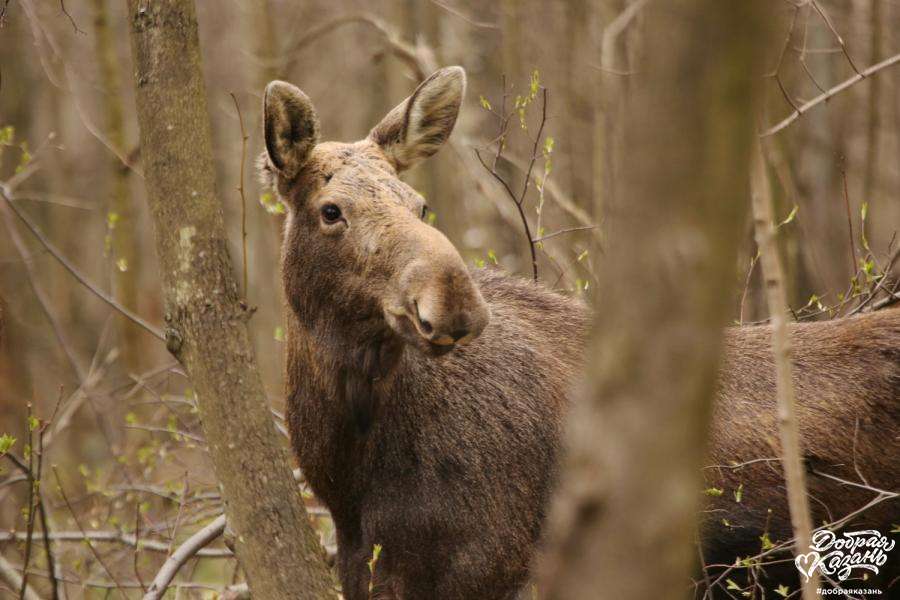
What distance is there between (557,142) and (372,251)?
9679 mm

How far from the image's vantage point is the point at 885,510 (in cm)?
551

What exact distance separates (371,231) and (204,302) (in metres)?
0.87

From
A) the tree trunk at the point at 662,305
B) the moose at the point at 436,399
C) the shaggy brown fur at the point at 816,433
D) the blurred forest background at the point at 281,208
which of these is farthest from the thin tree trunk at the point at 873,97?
the tree trunk at the point at 662,305

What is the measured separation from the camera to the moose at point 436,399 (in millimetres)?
4949

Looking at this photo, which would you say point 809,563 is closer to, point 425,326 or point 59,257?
point 425,326

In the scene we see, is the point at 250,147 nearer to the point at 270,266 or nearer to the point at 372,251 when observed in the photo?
the point at 270,266

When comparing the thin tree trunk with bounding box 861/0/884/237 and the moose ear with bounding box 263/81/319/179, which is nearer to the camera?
the moose ear with bounding box 263/81/319/179

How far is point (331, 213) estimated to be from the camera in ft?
16.6

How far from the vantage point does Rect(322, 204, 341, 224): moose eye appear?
16.6 feet

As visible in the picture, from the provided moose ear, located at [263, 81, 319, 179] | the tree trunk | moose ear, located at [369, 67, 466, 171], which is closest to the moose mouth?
moose ear, located at [263, 81, 319, 179]

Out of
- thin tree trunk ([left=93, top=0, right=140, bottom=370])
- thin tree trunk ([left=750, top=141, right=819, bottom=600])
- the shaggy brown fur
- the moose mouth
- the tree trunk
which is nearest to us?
the tree trunk

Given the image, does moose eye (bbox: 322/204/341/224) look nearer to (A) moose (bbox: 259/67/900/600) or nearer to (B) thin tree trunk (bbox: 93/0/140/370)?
(A) moose (bbox: 259/67/900/600)

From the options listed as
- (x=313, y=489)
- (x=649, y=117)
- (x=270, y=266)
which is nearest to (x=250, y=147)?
(x=270, y=266)

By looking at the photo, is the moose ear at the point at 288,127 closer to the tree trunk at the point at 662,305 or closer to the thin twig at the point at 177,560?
the thin twig at the point at 177,560
